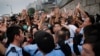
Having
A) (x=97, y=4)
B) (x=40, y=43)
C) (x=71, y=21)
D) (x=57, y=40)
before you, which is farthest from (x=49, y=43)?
(x=97, y=4)

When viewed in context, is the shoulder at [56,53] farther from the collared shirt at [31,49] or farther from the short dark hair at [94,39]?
the short dark hair at [94,39]

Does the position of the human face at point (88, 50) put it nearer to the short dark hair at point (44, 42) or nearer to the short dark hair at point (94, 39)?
the short dark hair at point (94, 39)

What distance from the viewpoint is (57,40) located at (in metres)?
5.55

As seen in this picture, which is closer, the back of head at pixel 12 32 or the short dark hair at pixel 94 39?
the short dark hair at pixel 94 39

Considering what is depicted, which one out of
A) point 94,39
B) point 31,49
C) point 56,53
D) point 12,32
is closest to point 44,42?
point 56,53

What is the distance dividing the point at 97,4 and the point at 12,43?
9258 millimetres

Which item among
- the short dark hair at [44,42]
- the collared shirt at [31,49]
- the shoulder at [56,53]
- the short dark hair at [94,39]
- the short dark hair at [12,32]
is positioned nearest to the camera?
the short dark hair at [94,39]

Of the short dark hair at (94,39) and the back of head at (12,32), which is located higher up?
the short dark hair at (94,39)

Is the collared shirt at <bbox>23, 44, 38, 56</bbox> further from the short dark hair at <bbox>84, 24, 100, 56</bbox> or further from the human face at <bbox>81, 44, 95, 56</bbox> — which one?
the human face at <bbox>81, 44, 95, 56</bbox>

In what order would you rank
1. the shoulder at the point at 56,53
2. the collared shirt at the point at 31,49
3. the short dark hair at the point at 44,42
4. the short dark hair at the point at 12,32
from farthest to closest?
1. the short dark hair at the point at 12,32
2. the collared shirt at the point at 31,49
3. the shoulder at the point at 56,53
4. the short dark hair at the point at 44,42

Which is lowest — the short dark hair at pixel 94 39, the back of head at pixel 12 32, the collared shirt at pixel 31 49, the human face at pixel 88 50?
the collared shirt at pixel 31 49

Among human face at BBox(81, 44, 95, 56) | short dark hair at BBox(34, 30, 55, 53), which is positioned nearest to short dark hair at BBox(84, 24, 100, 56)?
human face at BBox(81, 44, 95, 56)

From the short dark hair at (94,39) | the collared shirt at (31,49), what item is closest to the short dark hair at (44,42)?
the collared shirt at (31,49)

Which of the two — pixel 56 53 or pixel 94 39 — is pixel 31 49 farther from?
pixel 94 39
